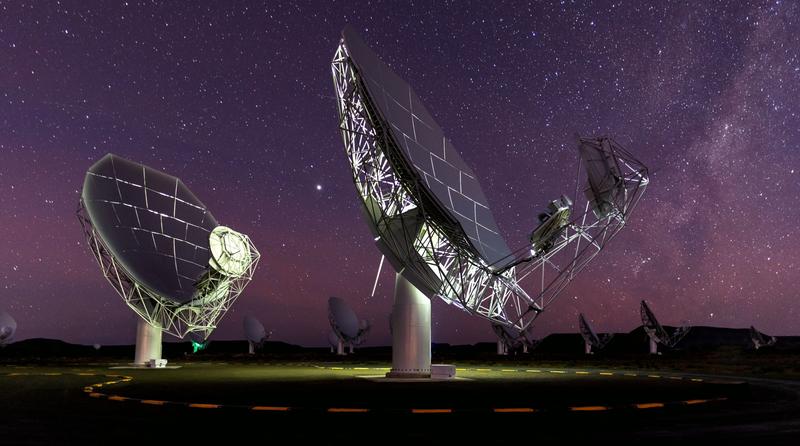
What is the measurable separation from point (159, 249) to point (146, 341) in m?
6.24

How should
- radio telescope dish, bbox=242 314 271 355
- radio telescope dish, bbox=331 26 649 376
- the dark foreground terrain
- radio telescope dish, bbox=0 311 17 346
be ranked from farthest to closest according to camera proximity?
radio telescope dish, bbox=242 314 271 355 < radio telescope dish, bbox=0 311 17 346 < radio telescope dish, bbox=331 26 649 376 < the dark foreground terrain

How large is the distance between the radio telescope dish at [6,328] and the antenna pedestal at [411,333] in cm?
7040

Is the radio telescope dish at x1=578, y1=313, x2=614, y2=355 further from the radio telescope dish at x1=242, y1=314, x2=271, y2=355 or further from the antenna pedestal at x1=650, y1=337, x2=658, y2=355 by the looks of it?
the radio telescope dish at x1=242, y1=314, x2=271, y2=355

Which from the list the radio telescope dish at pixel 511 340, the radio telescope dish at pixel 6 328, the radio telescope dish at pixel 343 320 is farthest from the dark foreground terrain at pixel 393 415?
the radio telescope dish at pixel 6 328

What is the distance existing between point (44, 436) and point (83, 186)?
2975 cm

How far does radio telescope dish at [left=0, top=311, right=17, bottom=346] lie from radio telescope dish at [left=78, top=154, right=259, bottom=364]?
161 ft

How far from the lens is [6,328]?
81625mm

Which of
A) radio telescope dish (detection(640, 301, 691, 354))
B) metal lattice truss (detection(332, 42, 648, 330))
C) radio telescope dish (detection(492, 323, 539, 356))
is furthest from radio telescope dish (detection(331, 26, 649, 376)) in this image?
radio telescope dish (detection(640, 301, 691, 354))

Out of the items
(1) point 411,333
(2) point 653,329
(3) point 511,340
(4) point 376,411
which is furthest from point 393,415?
(2) point 653,329

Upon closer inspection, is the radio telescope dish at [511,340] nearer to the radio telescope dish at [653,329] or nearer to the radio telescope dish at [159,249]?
the radio telescope dish at [653,329]

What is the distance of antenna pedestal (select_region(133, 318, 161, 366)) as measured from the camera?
42469mm

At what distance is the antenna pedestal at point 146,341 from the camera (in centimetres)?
4247

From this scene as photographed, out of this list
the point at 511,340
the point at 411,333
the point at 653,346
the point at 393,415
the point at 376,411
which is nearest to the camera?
the point at 393,415

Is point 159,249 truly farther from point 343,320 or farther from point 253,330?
point 253,330
